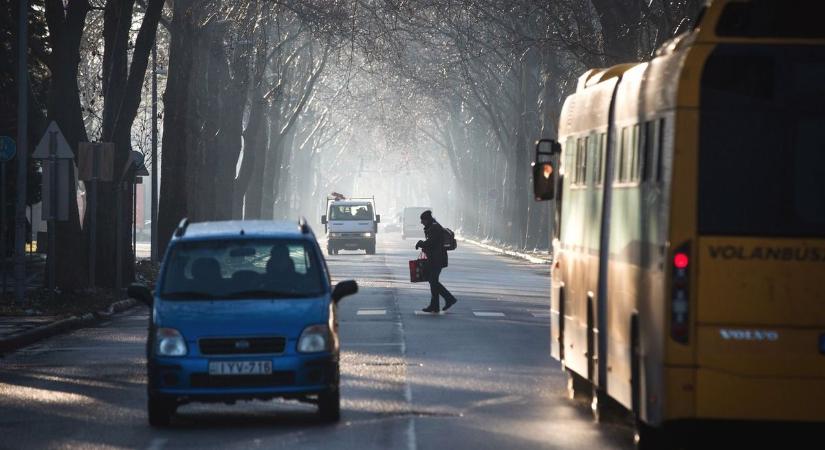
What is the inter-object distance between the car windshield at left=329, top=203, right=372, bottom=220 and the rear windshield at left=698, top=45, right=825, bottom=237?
6151 cm

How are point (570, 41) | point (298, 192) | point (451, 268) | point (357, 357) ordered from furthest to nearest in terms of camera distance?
point (298, 192) < point (451, 268) < point (570, 41) < point (357, 357)

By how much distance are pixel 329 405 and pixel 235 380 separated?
833mm

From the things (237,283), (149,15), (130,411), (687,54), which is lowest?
(130,411)

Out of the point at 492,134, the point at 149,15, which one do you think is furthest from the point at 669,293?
the point at 492,134

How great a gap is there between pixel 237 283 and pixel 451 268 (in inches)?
1554

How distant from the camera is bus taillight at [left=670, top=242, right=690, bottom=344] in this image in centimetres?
1028

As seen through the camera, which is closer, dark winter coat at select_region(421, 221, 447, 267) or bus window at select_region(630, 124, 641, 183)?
bus window at select_region(630, 124, 641, 183)

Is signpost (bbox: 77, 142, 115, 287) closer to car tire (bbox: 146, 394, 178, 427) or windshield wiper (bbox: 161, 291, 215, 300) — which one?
windshield wiper (bbox: 161, 291, 215, 300)

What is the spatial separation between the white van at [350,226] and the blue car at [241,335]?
Result: 56514 millimetres

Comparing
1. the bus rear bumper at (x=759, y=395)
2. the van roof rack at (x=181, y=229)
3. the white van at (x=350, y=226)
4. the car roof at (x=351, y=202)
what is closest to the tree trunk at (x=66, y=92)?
the van roof rack at (x=181, y=229)

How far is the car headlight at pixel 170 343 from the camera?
44.4 ft

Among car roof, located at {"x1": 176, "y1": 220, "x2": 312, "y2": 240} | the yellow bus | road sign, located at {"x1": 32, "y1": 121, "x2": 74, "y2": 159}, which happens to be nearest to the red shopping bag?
road sign, located at {"x1": 32, "y1": 121, "x2": 74, "y2": 159}

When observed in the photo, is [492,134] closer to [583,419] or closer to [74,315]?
[74,315]

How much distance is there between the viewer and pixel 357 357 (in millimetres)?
20234
